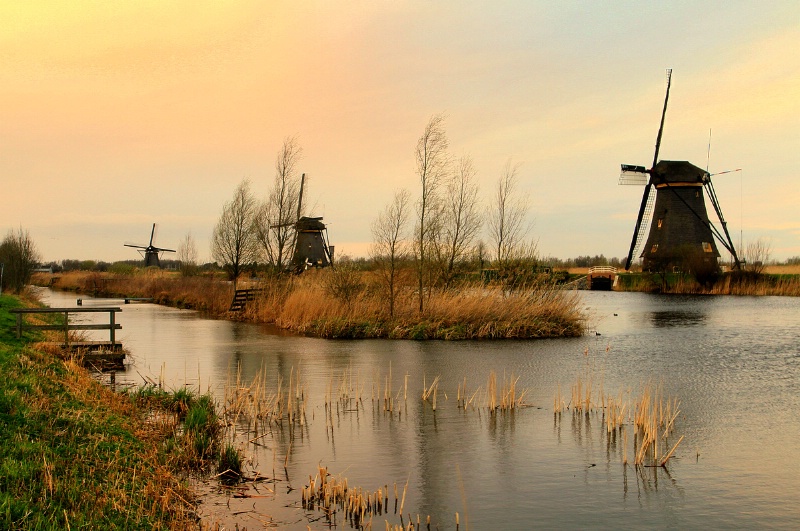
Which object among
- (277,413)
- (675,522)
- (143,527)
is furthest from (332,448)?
(675,522)

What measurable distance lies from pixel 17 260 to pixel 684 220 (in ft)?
135

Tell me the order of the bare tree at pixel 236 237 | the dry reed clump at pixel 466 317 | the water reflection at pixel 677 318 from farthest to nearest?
the bare tree at pixel 236 237
the water reflection at pixel 677 318
the dry reed clump at pixel 466 317

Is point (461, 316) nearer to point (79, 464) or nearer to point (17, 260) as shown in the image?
point (79, 464)

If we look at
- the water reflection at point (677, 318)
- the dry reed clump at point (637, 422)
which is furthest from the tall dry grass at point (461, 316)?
the dry reed clump at point (637, 422)

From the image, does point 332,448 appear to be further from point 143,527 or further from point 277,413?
point 143,527

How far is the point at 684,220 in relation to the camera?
45.9 m

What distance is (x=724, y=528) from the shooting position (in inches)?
232

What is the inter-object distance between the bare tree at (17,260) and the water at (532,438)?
2291 cm

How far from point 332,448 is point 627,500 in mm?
3453

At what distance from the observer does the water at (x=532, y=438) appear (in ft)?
20.6

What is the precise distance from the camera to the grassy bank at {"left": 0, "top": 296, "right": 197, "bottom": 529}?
4.90 meters

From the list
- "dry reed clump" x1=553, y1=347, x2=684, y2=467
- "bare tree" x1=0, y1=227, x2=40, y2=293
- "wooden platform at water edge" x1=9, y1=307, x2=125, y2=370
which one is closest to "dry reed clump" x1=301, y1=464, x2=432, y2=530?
"dry reed clump" x1=553, y1=347, x2=684, y2=467

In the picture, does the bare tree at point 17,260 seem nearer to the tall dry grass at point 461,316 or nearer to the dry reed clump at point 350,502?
the tall dry grass at point 461,316

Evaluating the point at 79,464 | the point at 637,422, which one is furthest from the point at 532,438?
the point at 79,464
